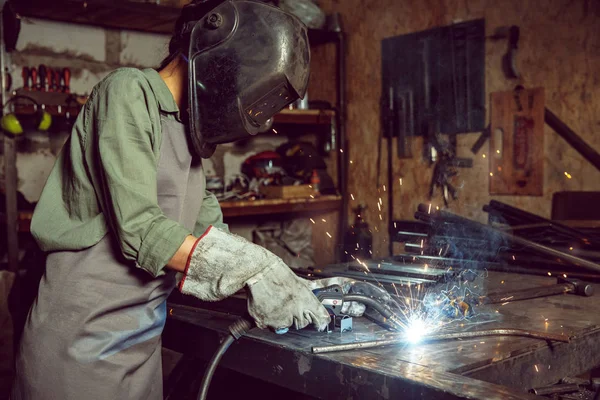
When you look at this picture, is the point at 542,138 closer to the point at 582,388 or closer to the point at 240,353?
the point at 582,388

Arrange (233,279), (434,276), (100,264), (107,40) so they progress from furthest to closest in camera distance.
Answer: (107,40) → (434,276) → (100,264) → (233,279)

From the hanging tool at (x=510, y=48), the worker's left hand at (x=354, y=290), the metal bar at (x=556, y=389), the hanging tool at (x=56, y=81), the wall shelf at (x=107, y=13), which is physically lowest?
the metal bar at (x=556, y=389)

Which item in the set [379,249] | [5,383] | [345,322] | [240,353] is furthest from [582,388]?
[379,249]

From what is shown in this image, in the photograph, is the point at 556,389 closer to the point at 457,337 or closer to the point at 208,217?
the point at 457,337

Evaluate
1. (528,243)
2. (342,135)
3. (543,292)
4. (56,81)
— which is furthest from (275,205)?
(543,292)

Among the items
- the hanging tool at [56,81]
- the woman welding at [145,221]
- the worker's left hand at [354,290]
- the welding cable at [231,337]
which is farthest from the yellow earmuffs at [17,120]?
the welding cable at [231,337]

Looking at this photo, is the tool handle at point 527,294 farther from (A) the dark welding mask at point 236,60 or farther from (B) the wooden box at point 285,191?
(B) the wooden box at point 285,191

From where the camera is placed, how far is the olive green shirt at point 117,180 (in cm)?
141

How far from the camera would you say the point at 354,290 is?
1804 millimetres

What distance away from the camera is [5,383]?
11.4 feet

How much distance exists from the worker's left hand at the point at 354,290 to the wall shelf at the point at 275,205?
2872mm

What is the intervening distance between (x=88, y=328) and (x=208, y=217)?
26.5 inches

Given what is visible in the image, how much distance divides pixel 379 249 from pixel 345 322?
12.7ft

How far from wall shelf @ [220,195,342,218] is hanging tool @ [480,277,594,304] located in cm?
284
